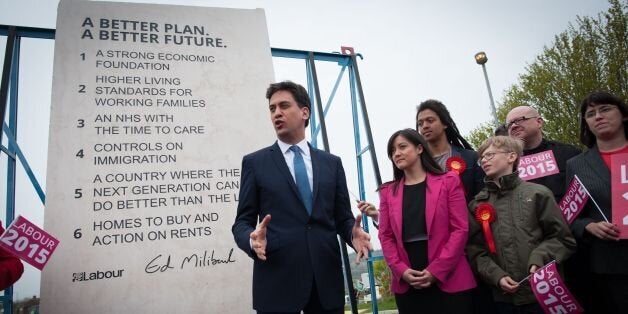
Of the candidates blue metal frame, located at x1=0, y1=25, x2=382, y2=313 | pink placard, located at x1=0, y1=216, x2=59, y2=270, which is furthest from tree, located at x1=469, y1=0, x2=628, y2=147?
pink placard, located at x1=0, y1=216, x2=59, y2=270

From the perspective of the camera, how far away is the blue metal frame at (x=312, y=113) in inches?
119

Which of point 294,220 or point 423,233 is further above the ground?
point 294,220

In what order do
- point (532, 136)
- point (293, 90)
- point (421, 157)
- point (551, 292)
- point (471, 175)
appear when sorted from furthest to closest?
point (532, 136)
point (471, 175)
point (421, 157)
point (293, 90)
point (551, 292)

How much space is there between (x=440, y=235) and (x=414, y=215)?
18cm

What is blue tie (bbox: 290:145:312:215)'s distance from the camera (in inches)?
72.8

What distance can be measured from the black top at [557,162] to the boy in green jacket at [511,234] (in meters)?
0.53

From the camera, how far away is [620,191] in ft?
6.54

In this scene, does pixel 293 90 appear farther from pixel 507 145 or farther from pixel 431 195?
pixel 507 145

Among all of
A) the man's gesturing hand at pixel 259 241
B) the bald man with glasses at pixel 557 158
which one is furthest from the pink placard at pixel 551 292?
the man's gesturing hand at pixel 259 241

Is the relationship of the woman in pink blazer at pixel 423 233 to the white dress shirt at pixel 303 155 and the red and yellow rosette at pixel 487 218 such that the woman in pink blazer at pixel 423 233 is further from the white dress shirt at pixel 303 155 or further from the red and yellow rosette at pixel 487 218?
the white dress shirt at pixel 303 155

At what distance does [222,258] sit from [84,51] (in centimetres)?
225

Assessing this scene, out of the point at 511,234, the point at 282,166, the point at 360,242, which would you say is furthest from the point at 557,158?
the point at 282,166

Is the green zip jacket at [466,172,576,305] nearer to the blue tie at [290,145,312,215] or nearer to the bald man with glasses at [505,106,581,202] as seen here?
the bald man with glasses at [505,106,581,202]

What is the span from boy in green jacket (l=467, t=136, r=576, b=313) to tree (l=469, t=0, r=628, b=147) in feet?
29.6
